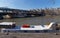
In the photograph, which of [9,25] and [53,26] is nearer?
[53,26]

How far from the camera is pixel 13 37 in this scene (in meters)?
9.33

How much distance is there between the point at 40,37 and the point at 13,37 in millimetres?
1383

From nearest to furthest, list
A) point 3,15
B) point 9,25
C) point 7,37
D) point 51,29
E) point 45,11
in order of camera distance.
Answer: point 7,37
point 51,29
point 9,25
point 3,15
point 45,11

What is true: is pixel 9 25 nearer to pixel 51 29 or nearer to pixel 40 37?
pixel 51 29

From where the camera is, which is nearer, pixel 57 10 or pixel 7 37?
pixel 7 37

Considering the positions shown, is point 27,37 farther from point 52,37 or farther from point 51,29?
point 51,29

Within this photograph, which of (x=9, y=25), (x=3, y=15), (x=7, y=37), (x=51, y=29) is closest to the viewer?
(x=7, y=37)

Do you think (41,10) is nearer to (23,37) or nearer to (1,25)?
(1,25)

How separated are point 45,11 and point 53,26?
5611 cm

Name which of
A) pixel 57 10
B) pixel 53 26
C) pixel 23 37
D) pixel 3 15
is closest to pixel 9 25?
pixel 53 26

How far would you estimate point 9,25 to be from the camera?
14.9 metres

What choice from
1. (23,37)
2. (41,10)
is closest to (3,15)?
(41,10)

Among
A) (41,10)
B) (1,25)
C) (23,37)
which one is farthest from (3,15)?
(23,37)

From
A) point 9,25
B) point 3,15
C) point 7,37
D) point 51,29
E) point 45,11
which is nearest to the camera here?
point 7,37
